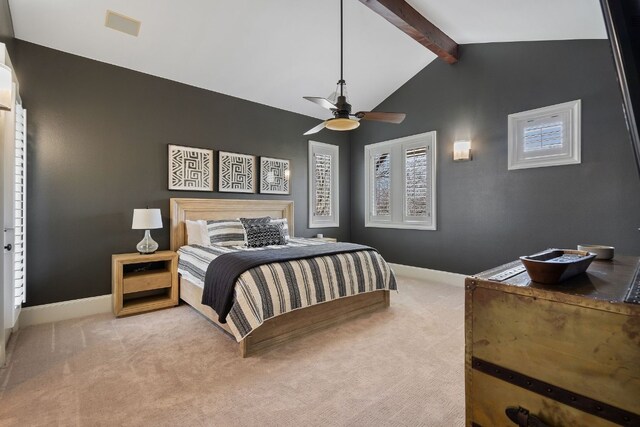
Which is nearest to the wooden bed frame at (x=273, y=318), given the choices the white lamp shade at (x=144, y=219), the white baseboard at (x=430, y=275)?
the white lamp shade at (x=144, y=219)

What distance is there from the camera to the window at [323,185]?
18.6 ft

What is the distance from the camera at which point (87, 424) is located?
5.65 ft

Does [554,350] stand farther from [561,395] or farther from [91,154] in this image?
[91,154]

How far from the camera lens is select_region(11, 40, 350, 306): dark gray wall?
326cm

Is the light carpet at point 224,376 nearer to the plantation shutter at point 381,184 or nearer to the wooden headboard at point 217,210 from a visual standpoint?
the wooden headboard at point 217,210

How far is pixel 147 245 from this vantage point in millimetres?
3670

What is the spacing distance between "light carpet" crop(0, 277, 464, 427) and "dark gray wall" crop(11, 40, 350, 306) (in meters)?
0.76

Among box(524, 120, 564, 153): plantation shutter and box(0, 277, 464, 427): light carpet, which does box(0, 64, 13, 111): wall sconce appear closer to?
box(0, 277, 464, 427): light carpet

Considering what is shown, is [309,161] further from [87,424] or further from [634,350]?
[634,350]

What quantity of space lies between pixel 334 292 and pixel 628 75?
270 centimetres

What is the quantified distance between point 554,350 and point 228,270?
2269 millimetres

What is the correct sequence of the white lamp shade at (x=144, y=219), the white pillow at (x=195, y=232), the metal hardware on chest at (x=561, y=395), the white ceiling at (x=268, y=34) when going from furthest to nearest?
1. the white pillow at (x=195, y=232)
2. the white lamp shade at (x=144, y=219)
3. the white ceiling at (x=268, y=34)
4. the metal hardware on chest at (x=561, y=395)

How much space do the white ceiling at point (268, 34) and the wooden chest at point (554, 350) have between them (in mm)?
3247

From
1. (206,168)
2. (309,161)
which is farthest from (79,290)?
(309,161)
